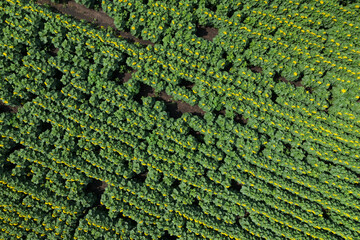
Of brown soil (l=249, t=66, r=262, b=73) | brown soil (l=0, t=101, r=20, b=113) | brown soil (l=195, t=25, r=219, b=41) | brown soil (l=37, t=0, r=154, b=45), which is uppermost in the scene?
brown soil (l=195, t=25, r=219, b=41)

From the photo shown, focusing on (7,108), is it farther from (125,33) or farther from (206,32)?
(206,32)

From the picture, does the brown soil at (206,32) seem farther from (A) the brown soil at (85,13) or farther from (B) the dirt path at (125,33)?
(A) the brown soil at (85,13)

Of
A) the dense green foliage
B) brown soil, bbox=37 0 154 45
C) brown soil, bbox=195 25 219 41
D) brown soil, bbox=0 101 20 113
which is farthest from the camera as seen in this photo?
brown soil, bbox=195 25 219 41

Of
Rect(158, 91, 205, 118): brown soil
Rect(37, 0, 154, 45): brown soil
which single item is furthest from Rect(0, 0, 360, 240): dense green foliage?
Rect(37, 0, 154, 45): brown soil

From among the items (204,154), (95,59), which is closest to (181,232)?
(204,154)

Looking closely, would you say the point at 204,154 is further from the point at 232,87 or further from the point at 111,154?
the point at 111,154

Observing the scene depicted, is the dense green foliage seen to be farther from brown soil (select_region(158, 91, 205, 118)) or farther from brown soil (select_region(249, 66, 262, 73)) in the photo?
brown soil (select_region(249, 66, 262, 73))

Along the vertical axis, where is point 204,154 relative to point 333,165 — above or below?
below
